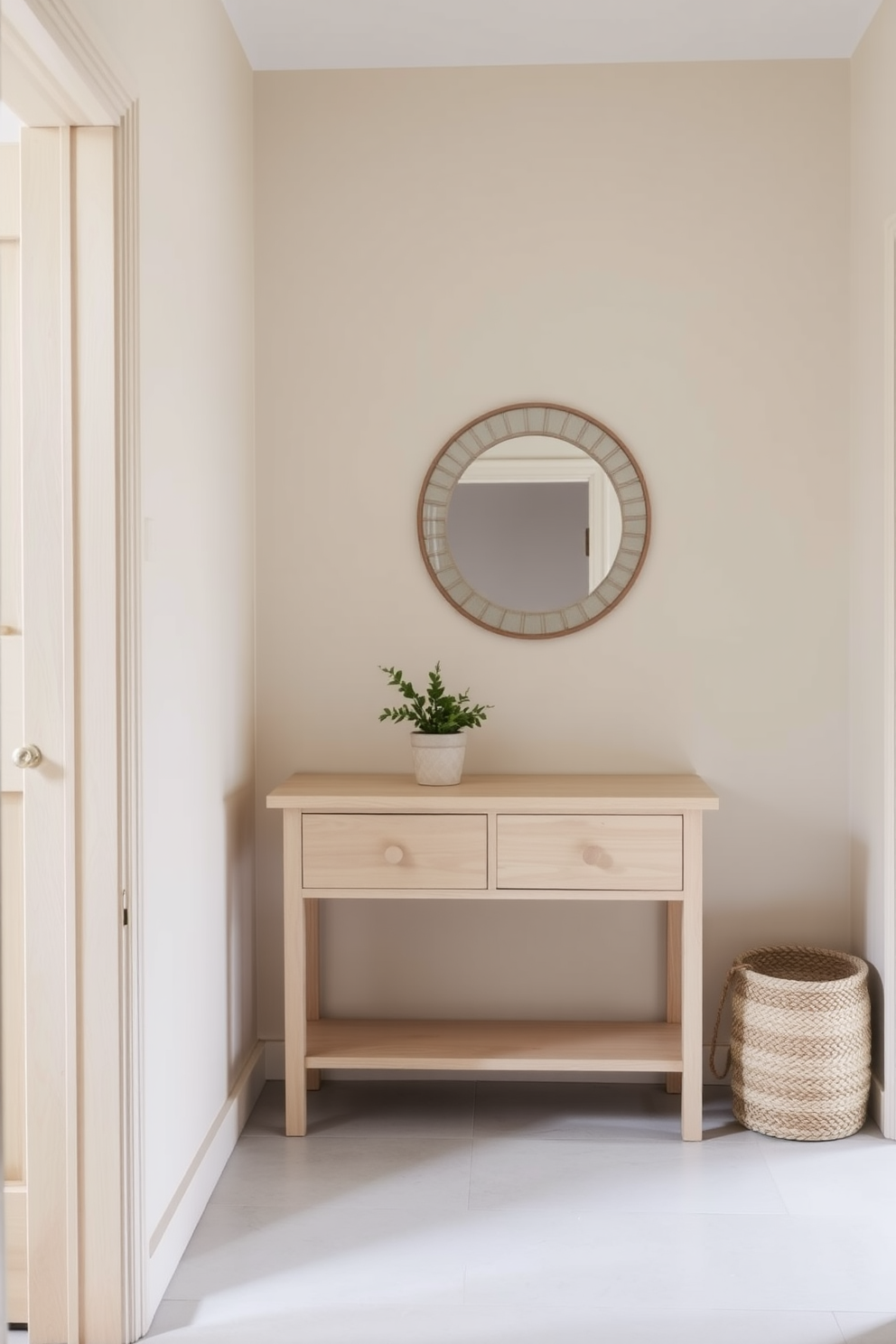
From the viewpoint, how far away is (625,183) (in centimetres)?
293

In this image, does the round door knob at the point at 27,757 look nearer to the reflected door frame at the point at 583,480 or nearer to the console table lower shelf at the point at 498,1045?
the console table lower shelf at the point at 498,1045

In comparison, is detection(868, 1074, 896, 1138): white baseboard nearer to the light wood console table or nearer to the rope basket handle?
the rope basket handle

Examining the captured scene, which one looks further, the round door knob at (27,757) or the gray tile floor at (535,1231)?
the gray tile floor at (535,1231)

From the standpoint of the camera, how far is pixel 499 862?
259 centimetres

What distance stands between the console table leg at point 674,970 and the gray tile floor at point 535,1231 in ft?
0.18

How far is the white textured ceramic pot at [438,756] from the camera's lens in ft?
8.84

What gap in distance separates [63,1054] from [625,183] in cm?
244

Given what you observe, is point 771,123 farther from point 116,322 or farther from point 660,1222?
point 660,1222

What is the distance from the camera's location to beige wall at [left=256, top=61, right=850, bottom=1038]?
2918 mm

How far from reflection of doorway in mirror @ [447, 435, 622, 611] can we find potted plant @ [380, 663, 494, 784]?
371 mm

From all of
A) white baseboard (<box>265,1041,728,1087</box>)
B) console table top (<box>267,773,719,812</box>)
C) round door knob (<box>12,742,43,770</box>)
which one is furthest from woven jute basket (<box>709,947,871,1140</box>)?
round door knob (<box>12,742,43,770</box>)

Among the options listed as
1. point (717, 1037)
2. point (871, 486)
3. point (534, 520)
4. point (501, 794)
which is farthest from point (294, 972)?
point (871, 486)

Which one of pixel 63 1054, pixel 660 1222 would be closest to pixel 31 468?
pixel 63 1054

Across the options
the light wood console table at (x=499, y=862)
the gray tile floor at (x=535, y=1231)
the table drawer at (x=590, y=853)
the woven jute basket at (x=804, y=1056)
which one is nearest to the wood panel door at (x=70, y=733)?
the gray tile floor at (x=535, y=1231)
